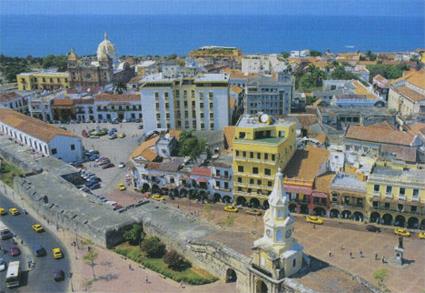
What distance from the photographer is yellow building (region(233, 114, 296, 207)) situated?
52.1 metres

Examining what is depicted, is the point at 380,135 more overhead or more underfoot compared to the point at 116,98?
more underfoot

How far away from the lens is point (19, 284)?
39.7 metres

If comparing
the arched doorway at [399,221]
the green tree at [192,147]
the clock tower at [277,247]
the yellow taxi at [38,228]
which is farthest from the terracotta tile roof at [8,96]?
the arched doorway at [399,221]

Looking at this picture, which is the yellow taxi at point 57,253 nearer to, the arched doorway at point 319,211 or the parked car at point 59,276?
the parked car at point 59,276

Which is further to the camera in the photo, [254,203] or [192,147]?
[192,147]

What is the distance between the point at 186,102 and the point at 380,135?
32659 millimetres

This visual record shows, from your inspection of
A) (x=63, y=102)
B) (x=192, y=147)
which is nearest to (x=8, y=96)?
(x=63, y=102)

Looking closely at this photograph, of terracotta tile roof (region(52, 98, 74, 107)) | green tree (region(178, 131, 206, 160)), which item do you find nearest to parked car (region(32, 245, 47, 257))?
green tree (region(178, 131, 206, 160))

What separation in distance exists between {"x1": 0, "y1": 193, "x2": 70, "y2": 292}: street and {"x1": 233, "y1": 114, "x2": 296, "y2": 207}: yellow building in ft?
70.9

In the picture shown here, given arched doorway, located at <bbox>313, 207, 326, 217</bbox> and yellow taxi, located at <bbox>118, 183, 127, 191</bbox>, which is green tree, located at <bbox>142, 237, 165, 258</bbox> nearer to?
yellow taxi, located at <bbox>118, 183, 127, 191</bbox>

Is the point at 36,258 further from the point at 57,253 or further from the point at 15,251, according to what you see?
the point at 15,251

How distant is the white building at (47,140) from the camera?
68.1 m

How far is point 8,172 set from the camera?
216 ft

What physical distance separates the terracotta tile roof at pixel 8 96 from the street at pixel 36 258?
145ft
